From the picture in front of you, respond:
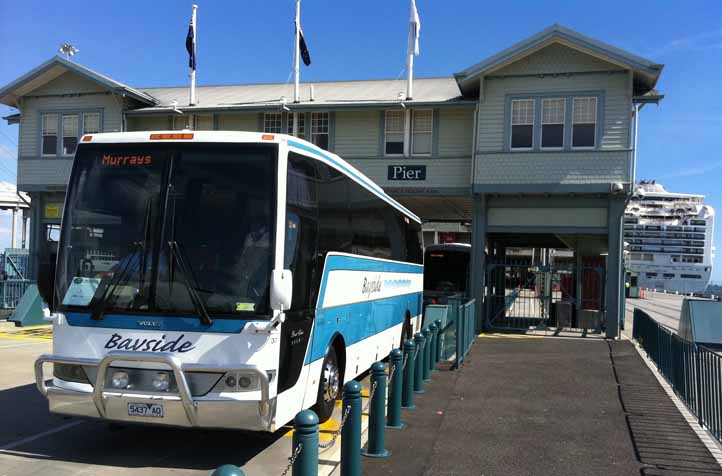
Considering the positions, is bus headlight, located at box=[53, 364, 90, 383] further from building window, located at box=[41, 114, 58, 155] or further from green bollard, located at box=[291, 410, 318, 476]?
building window, located at box=[41, 114, 58, 155]

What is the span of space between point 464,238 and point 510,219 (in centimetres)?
3563

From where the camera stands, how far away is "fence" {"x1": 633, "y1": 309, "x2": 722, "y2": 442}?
720cm

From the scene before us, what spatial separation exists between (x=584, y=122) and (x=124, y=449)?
15379mm

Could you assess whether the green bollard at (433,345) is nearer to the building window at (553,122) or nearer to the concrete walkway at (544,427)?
the concrete walkway at (544,427)

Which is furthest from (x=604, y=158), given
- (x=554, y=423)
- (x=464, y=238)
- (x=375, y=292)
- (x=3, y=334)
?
(x=464, y=238)

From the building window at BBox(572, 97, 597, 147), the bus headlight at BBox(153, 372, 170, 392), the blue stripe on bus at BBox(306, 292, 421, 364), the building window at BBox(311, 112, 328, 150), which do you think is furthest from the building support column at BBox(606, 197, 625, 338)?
the bus headlight at BBox(153, 372, 170, 392)

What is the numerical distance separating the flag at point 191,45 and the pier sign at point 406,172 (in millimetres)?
8339

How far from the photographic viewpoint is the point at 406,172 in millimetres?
19656

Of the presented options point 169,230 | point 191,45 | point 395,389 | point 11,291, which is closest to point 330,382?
point 395,389

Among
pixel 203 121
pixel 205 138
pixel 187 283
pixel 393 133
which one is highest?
pixel 203 121

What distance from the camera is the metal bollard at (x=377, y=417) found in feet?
21.2

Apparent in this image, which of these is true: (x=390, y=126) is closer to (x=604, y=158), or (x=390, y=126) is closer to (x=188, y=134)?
(x=604, y=158)

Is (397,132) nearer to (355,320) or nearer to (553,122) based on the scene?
(553,122)

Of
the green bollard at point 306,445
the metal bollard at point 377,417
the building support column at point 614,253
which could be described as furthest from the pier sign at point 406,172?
the green bollard at point 306,445
